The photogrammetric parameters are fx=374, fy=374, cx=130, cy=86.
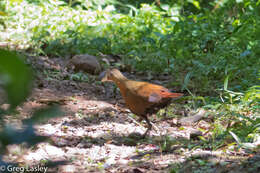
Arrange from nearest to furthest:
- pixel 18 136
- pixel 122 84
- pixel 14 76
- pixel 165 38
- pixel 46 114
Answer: pixel 14 76, pixel 46 114, pixel 18 136, pixel 122 84, pixel 165 38

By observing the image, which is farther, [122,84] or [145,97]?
[122,84]

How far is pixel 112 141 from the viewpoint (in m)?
3.34

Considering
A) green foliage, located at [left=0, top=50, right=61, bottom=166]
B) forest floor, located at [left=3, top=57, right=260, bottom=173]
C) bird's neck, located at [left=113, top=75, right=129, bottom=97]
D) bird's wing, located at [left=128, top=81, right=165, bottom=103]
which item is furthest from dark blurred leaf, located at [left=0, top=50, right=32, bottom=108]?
bird's neck, located at [left=113, top=75, right=129, bottom=97]

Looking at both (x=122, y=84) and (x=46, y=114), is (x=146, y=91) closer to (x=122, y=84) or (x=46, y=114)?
Answer: (x=122, y=84)

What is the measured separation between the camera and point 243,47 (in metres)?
5.42

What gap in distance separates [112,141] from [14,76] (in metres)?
2.57

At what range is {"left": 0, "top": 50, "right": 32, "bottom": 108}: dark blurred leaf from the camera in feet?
2.64

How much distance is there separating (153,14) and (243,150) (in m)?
5.32

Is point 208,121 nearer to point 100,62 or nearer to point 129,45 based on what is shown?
point 100,62

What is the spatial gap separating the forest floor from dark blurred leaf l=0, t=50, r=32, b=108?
15.9 inches

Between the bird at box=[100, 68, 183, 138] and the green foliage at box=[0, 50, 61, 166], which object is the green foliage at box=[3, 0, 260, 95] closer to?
the bird at box=[100, 68, 183, 138]

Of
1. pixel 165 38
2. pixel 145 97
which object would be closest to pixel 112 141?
pixel 145 97

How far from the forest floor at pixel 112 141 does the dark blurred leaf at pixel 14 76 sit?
1.33 feet

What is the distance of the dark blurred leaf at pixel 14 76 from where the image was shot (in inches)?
31.7
